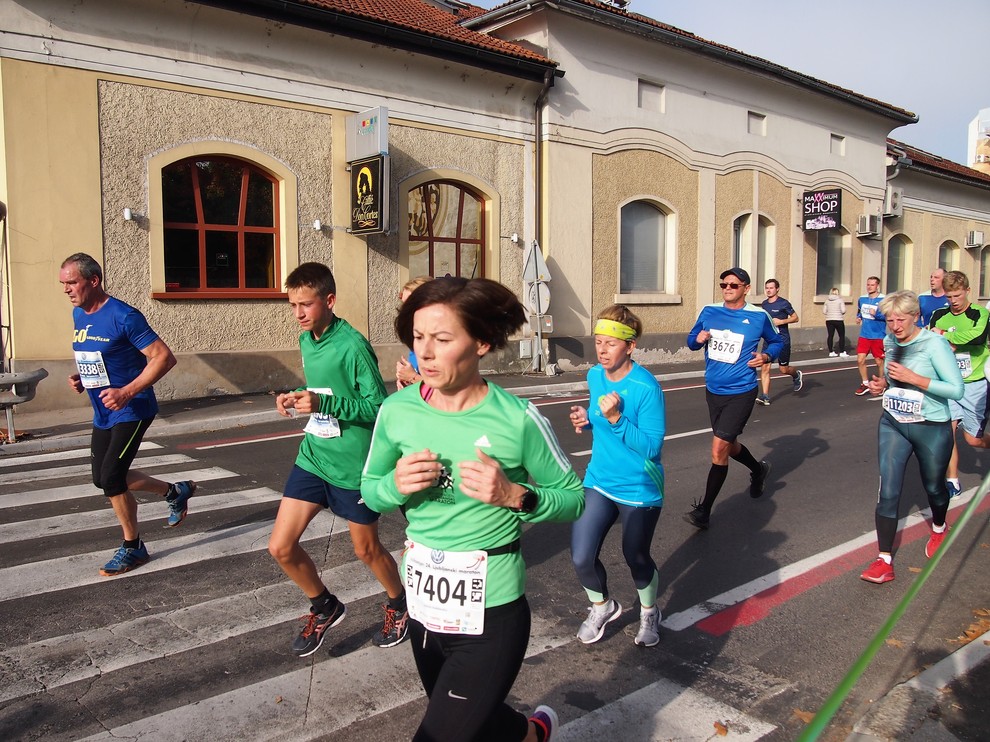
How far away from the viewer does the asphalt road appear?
3.45 m

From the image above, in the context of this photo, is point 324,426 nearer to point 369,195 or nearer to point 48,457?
point 48,457

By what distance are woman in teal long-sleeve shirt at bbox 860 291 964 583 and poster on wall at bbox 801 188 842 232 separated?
19885 mm

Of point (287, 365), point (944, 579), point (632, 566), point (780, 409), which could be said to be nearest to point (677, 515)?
point (944, 579)

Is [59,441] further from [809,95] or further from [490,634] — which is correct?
[809,95]

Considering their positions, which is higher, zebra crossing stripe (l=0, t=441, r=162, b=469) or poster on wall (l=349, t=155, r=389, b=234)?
poster on wall (l=349, t=155, r=389, b=234)

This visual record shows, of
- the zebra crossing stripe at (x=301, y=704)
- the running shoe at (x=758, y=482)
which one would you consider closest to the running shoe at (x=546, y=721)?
the zebra crossing stripe at (x=301, y=704)

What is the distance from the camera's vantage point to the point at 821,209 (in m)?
23.9

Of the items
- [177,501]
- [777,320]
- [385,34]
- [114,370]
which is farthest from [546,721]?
[385,34]

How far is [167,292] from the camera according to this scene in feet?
42.3

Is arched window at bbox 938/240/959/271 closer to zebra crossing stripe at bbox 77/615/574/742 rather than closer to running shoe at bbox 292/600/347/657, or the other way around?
zebra crossing stripe at bbox 77/615/574/742

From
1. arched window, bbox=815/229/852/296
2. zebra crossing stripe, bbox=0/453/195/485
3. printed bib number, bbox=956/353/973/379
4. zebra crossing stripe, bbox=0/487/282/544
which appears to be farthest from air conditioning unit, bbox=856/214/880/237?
zebra crossing stripe, bbox=0/487/282/544

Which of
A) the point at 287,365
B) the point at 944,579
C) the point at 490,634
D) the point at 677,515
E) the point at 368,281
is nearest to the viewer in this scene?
the point at 490,634

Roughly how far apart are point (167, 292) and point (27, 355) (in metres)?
2.20

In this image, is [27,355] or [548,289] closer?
[27,355]
